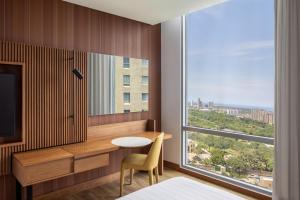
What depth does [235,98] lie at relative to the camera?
3051 mm

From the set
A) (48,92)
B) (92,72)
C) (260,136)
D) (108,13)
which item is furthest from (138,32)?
(260,136)

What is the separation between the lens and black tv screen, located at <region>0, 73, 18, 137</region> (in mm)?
2314

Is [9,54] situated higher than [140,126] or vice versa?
[9,54]

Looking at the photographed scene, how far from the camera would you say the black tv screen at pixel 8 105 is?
7.59ft

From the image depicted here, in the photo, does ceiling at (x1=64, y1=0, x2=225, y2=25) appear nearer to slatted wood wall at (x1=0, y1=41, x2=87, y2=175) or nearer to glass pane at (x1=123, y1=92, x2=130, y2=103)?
slatted wood wall at (x1=0, y1=41, x2=87, y2=175)

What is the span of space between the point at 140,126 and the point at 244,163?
1686 millimetres

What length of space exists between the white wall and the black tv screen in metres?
2.40

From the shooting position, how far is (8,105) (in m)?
2.36

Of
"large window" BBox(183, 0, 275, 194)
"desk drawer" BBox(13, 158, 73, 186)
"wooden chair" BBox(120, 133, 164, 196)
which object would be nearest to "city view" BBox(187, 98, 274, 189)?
"large window" BBox(183, 0, 275, 194)

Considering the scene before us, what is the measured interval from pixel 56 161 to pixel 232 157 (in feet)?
7.67

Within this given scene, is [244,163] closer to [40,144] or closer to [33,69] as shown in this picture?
[40,144]

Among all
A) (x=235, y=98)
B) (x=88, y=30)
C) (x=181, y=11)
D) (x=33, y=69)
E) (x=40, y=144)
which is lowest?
(x=40, y=144)

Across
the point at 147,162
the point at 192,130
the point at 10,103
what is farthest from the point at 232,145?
the point at 10,103

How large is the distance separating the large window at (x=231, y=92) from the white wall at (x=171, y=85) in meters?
0.14
